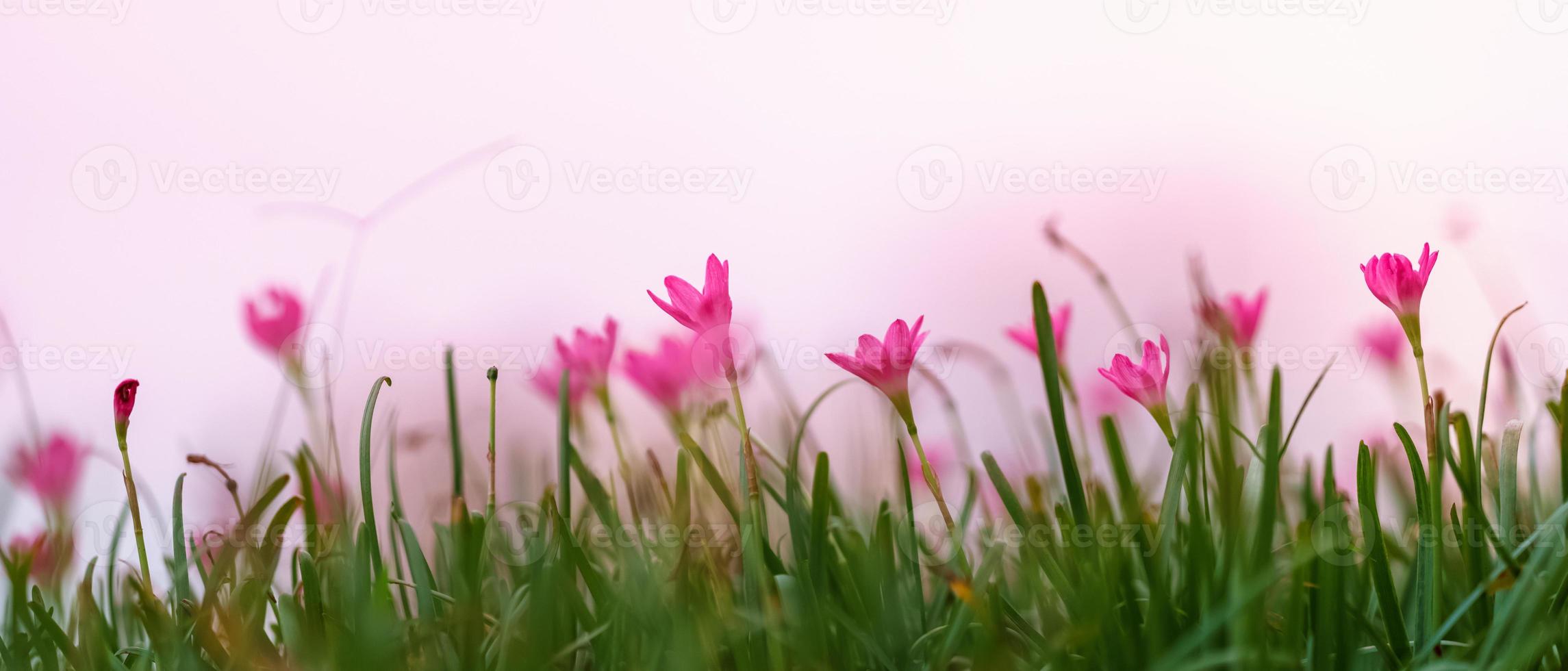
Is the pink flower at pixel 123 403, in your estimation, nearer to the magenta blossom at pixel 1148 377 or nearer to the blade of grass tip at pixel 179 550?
the blade of grass tip at pixel 179 550

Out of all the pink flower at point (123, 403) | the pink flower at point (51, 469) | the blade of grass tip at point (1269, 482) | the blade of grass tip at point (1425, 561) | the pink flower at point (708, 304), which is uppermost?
the pink flower at point (708, 304)

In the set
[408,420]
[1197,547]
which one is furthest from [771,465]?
[408,420]

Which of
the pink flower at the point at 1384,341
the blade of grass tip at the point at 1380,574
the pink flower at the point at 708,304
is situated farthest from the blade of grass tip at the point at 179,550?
the pink flower at the point at 1384,341

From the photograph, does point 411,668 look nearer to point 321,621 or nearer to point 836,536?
point 321,621

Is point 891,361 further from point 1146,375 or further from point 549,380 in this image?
point 549,380

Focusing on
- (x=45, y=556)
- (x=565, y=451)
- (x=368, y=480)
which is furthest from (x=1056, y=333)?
(x=45, y=556)
